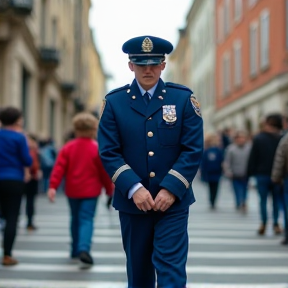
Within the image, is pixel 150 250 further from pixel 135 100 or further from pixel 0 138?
pixel 0 138

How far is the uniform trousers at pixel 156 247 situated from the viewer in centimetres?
421

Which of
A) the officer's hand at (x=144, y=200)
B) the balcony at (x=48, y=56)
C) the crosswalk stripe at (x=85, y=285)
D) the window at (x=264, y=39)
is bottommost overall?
the crosswalk stripe at (x=85, y=285)

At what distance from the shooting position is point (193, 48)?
6475 cm

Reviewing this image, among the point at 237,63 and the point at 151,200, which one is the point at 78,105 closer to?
the point at 237,63

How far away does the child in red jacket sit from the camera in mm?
8016

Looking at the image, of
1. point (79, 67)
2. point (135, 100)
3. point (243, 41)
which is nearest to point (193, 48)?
Result: point (79, 67)

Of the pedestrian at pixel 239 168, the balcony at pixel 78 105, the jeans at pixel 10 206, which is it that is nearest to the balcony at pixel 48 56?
the pedestrian at pixel 239 168

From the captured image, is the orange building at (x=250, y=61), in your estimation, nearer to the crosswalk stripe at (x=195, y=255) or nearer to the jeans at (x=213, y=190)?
the jeans at (x=213, y=190)

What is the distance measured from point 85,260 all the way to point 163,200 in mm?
3899

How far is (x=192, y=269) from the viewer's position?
26.1 feet

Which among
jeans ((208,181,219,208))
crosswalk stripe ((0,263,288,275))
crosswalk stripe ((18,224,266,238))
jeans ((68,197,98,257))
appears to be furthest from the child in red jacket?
jeans ((208,181,219,208))

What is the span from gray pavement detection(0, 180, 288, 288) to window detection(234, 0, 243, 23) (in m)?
25.4

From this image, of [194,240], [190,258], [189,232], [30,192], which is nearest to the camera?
[190,258]

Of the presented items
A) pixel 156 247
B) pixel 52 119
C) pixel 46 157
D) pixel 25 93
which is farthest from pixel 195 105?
pixel 52 119
